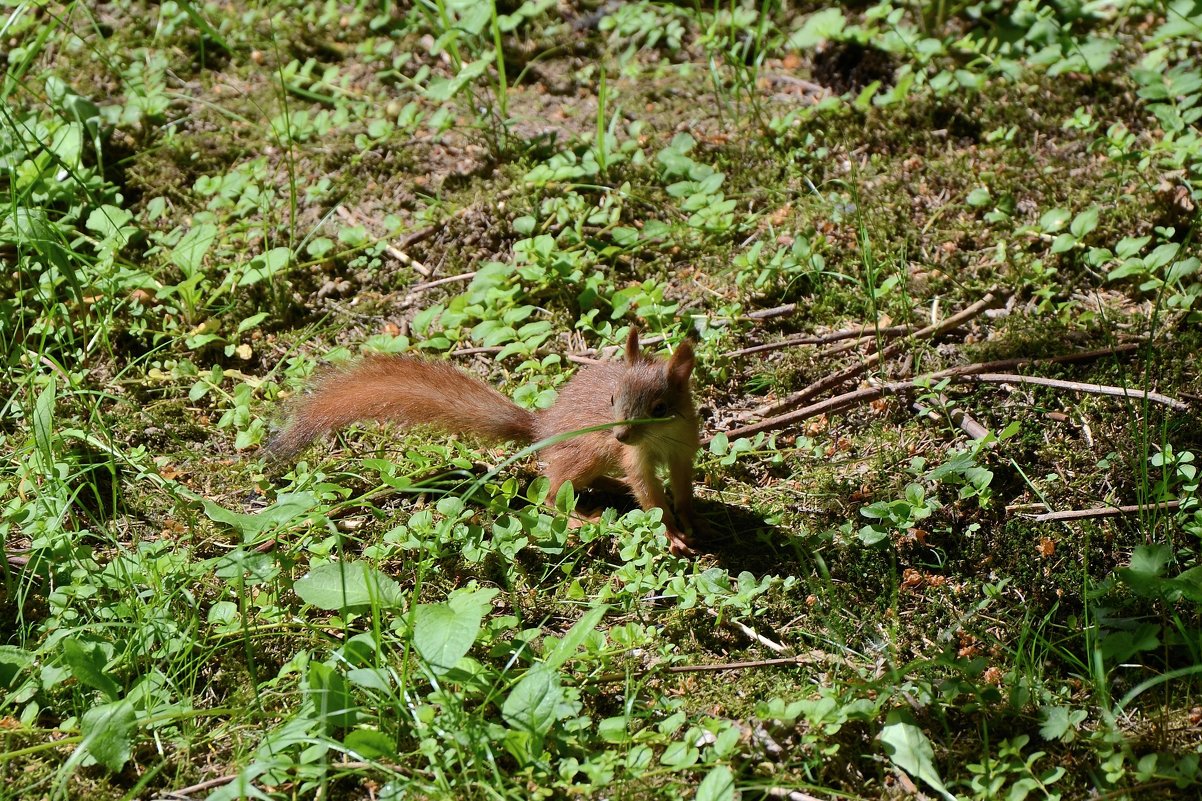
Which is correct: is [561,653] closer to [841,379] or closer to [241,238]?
[841,379]

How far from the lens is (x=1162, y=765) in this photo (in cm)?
243

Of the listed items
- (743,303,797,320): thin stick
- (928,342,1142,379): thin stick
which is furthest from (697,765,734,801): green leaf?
(743,303,797,320): thin stick

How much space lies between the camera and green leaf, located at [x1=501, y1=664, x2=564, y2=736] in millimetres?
2535

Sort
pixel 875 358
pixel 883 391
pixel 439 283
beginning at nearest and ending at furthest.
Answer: pixel 883 391
pixel 875 358
pixel 439 283

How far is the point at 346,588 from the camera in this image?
2824mm

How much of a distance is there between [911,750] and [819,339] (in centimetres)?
171

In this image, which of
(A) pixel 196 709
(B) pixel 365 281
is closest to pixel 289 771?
(A) pixel 196 709

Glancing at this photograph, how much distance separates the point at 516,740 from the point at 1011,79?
11.9ft

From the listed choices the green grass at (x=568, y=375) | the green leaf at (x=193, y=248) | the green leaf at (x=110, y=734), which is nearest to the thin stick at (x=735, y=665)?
the green grass at (x=568, y=375)

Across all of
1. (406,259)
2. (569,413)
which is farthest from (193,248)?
(569,413)

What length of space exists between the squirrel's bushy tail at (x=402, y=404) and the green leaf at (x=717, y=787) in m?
1.39

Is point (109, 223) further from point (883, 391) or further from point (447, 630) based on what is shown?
point (883, 391)

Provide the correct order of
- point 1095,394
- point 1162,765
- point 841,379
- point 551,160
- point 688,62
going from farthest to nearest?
1. point 688,62
2. point 551,160
3. point 841,379
4. point 1095,394
5. point 1162,765

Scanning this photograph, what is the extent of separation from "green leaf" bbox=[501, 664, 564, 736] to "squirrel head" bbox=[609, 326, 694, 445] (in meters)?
0.85
